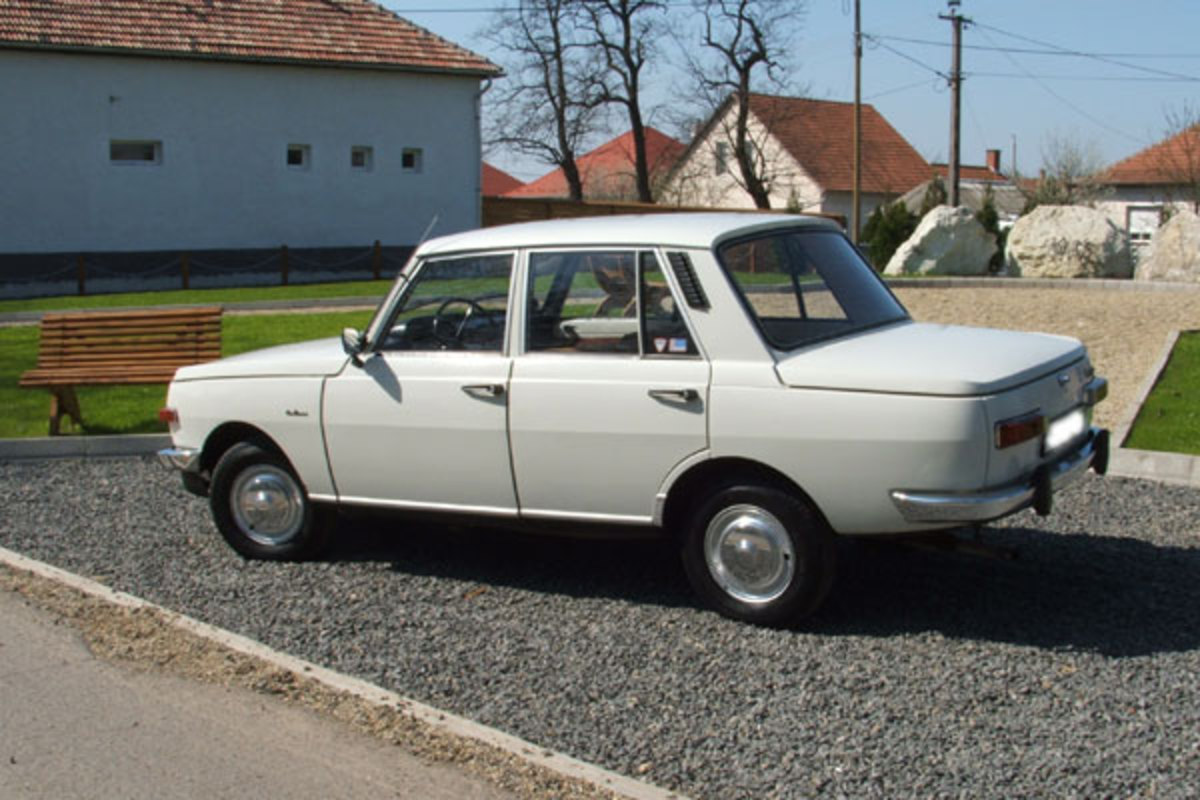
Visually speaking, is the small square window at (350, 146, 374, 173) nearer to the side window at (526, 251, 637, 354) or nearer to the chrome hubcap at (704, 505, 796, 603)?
the side window at (526, 251, 637, 354)

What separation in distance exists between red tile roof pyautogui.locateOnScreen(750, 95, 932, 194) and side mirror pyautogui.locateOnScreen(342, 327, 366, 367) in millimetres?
57442

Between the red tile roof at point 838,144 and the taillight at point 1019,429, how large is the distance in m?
58.4

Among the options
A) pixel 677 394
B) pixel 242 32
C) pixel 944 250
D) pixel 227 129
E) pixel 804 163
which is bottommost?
pixel 677 394

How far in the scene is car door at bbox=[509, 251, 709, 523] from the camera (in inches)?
236

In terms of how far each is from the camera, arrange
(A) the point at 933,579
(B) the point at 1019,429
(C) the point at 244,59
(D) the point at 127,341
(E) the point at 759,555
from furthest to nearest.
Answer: (C) the point at 244,59 < (D) the point at 127,341 < (A) the point at 933,579 < (E) the point at 759,555 < (B) the point at 1019,429

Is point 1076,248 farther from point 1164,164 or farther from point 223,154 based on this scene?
point 1164,164

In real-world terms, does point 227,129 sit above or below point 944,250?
above

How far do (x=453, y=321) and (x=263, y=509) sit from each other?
61.2 inches

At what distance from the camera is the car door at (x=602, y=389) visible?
19.6 feet

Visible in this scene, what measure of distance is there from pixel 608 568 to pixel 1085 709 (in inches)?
112

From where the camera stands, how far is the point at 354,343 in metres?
6.89

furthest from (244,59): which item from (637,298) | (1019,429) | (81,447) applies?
(1019,429)

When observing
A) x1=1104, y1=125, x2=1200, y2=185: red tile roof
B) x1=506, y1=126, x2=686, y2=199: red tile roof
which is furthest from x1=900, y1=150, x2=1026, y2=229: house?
x1=506, y1=126, x2=686, y2=199: red tile roof

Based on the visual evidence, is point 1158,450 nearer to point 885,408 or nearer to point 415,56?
point 885,408
